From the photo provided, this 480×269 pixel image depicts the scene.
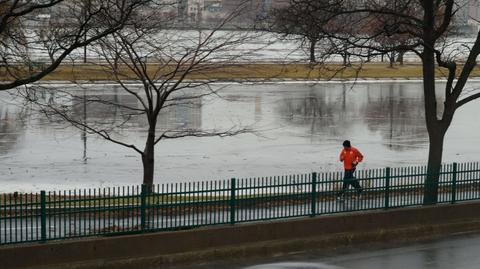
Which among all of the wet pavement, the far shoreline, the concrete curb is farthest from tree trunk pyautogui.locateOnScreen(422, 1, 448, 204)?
the far shoreline

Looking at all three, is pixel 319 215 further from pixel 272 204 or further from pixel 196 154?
pixel 196 154

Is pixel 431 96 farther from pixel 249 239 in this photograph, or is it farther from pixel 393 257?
pixel 249 239

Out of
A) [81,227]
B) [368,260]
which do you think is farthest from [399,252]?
[81,227]

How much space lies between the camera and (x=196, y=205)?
15484 mm

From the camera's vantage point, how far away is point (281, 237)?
53.2ft

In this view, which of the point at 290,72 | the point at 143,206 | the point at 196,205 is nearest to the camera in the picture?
the point at 143,206

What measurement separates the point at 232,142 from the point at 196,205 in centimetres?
1721

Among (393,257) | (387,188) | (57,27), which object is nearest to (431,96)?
(387,188)

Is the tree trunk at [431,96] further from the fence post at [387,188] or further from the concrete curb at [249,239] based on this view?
the fence post at [387,188]

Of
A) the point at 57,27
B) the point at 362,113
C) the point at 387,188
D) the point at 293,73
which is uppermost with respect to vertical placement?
the point at 57,27

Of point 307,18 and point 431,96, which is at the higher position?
point 307,18

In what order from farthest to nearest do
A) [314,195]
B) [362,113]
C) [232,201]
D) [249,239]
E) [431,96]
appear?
[362,113] < [431,96] < [314,195] < [249,239] < [232,201]

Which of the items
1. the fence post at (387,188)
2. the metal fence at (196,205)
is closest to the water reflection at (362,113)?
the metal fence at (196,205)

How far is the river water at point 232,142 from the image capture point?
83.3 feet
